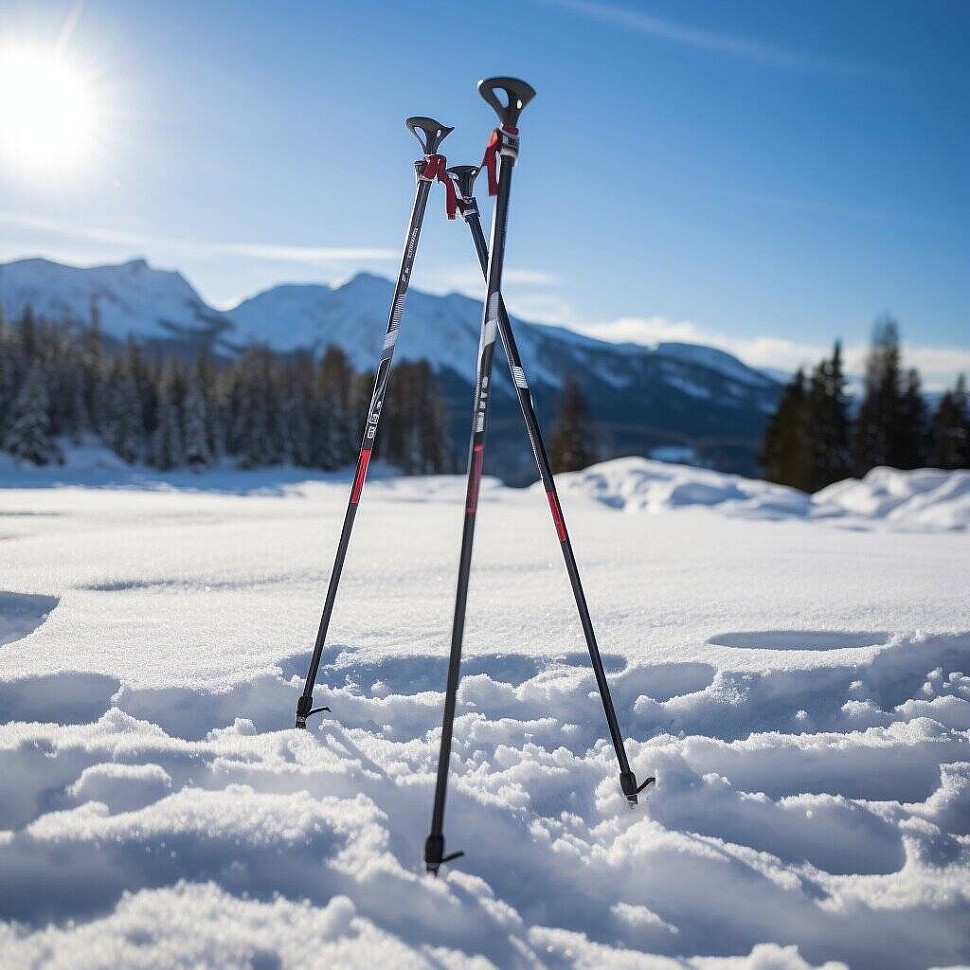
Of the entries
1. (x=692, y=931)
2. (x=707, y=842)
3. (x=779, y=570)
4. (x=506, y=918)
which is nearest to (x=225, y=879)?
(x=506, y=918)

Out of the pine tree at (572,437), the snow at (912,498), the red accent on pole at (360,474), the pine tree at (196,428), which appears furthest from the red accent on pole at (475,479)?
the pine tree at (196,428)

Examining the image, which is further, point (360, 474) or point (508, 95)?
point (360, 474)

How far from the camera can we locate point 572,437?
141 ft

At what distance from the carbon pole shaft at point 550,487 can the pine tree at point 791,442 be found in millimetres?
42434

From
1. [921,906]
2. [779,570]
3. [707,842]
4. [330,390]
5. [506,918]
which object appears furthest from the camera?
[330,390]

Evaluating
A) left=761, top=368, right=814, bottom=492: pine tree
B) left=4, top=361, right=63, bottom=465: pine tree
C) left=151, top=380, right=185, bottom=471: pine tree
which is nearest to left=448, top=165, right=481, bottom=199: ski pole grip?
left=761, top=368, right=814, bottom=492: pine tree

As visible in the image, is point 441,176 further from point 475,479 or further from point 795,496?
point 795,496

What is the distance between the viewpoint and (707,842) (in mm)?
2354

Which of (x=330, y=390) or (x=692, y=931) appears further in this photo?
(x=330, y=390)

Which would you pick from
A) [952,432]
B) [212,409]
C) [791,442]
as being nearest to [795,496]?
[791,442]

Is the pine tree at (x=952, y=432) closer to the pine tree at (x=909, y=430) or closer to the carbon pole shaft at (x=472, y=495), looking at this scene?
the pine tree at (x=909, y=430)

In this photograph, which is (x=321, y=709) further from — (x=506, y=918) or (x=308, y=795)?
(x=506, y=918)

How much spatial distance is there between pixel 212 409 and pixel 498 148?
5779 centimetres

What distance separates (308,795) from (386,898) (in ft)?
1.86
